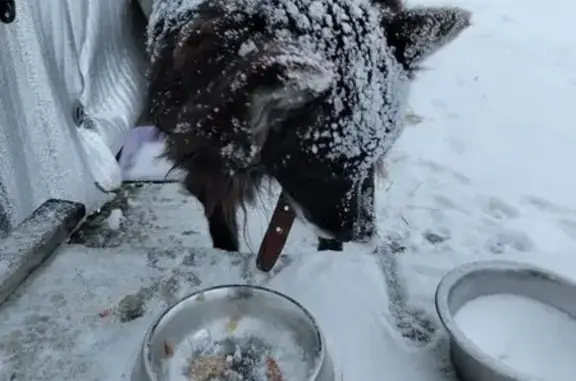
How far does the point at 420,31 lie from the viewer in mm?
1290

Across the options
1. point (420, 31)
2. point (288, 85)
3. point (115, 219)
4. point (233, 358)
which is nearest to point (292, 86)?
point (288, 85)

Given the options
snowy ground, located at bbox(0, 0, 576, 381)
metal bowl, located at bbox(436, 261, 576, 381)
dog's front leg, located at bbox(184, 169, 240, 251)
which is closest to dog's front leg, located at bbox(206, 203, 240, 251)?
dog's front leg, located at bbox(184, 169, 240, 251)

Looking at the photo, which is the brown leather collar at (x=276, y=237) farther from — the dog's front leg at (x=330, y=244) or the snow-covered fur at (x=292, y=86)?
the dog's front leg at (x=330, y=244)

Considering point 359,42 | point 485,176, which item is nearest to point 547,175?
point 485,176

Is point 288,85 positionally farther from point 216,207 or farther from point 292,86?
point 216,207

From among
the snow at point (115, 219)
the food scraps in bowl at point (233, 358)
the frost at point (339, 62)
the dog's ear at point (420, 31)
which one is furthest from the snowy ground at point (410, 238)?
the dog's ear at point (420, 31)

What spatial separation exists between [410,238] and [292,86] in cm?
105

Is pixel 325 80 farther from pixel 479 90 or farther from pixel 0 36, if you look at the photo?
pixel 479 90

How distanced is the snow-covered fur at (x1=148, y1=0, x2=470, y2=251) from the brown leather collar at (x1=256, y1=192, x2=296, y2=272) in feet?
0.12

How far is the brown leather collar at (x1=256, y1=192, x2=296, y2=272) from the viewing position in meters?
1.35

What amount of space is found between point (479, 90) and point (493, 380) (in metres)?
2.17

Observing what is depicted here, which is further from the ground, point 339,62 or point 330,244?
point 339,62

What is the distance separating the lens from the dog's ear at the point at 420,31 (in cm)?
129

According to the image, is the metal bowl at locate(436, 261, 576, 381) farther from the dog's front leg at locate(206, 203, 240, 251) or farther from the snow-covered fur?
the dog's front leg at locate(206, 203, 240, 251)
